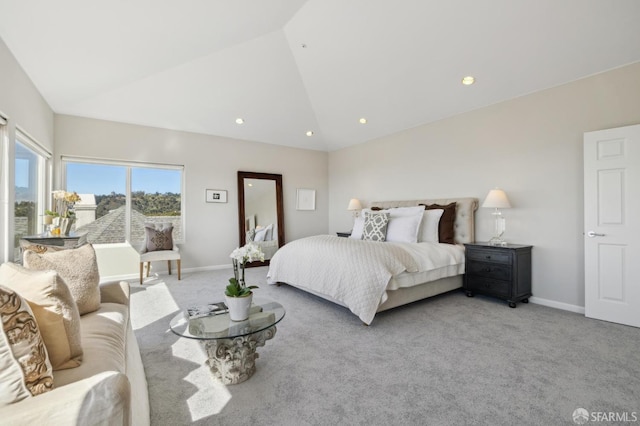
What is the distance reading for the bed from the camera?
2.92 meters

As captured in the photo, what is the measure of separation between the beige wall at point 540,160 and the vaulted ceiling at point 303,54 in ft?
0.66

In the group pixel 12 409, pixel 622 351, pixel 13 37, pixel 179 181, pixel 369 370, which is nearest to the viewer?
pixel 12 409

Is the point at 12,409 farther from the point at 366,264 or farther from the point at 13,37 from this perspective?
the point at 13,37

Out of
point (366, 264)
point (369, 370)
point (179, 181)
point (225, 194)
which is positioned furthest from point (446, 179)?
point (179, 181)

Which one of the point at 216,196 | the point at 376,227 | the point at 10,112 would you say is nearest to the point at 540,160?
the point at 376,227

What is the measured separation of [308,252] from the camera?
3.75 meters

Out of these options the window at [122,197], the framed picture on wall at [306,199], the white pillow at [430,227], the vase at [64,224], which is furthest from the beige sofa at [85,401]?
the framed picture on wall at [306,199]

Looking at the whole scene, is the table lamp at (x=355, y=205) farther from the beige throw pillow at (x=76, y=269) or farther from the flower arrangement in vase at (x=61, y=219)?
the beige throw pillow at (x=76, y=269)

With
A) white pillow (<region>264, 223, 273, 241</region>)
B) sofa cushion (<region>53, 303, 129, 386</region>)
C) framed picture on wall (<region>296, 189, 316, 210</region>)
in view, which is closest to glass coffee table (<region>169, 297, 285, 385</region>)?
sofa cushion (<region>53, 303, 129, 386</region>)

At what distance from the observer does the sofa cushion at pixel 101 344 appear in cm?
112

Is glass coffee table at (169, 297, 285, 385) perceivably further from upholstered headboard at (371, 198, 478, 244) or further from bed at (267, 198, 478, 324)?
upholstered headboard at (371, 198, 478, 244)

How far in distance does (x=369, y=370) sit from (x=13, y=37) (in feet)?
12.9

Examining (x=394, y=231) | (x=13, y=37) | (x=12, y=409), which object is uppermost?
(x=13, y=37)

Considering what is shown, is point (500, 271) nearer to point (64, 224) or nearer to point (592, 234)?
point (592, 234)
